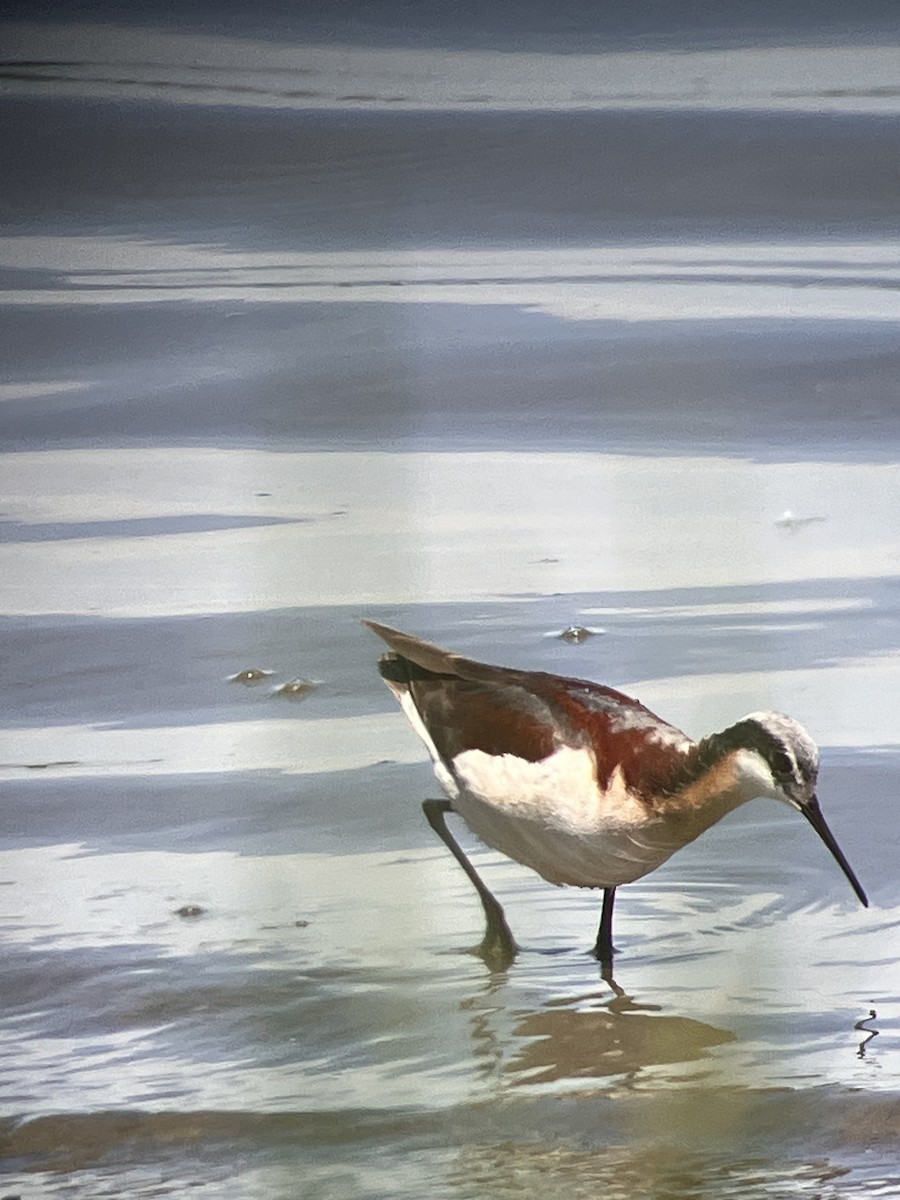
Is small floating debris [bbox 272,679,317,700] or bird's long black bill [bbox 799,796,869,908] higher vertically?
small floating debris [bbox 272,679,317,700]

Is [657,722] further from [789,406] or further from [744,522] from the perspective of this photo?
[789,406]

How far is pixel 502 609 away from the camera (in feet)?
5.52

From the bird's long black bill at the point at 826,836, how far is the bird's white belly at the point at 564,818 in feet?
0.42

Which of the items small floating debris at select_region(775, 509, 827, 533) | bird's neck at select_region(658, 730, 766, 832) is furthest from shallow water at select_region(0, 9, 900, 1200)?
bird's neck at select_region(658, 730, 766, 832)

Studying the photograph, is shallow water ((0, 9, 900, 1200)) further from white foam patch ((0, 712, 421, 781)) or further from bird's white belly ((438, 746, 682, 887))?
bird's white belly ((438, 746, 682, 887))

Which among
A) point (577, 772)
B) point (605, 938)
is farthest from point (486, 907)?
point (577, 772)

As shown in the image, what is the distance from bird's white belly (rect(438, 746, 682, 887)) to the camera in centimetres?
142

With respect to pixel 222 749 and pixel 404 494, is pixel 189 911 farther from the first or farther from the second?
pixel 404 494

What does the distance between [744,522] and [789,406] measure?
0.14 meters

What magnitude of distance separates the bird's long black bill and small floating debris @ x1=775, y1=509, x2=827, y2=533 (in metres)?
Answer: 0.35

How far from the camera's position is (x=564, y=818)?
1442mm

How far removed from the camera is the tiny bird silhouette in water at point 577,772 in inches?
55.2

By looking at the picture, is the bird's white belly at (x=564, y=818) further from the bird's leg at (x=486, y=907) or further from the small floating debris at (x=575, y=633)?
the small floating debris at (x=575, y=633)

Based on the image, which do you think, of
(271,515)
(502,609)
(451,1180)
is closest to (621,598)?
(502,609)
